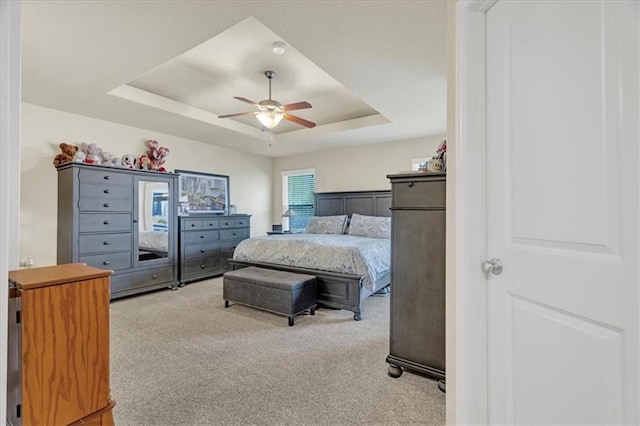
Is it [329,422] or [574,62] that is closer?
[574,62]

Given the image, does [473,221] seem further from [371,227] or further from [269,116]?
[371,227]

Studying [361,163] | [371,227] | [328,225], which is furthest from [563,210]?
[361,163]

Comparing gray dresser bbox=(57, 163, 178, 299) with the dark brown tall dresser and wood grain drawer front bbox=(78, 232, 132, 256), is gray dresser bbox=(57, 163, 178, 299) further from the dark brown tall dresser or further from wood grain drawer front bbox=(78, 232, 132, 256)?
the dark brown tall dresser

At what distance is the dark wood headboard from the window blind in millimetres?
397

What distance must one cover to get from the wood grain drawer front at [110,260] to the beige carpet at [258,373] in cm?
84

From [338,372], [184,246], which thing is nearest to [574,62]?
[338,372]

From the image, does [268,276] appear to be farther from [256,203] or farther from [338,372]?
[256,203]

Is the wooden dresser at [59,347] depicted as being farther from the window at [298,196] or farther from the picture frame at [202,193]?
the window at [298,196]

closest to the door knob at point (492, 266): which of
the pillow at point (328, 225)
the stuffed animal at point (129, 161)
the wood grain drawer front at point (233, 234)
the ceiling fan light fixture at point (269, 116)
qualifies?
the ceiling fan light fixture at point (269, 116)

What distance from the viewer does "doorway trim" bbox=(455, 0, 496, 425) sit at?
123 cm

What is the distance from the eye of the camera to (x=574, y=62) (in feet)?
3.05

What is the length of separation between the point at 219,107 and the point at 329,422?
4.05 meters

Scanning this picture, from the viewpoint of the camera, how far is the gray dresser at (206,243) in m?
4.67

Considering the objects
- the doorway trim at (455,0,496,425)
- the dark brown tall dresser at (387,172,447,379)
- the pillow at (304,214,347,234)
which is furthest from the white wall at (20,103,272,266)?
the doorway trim at (455,0,496,425)
